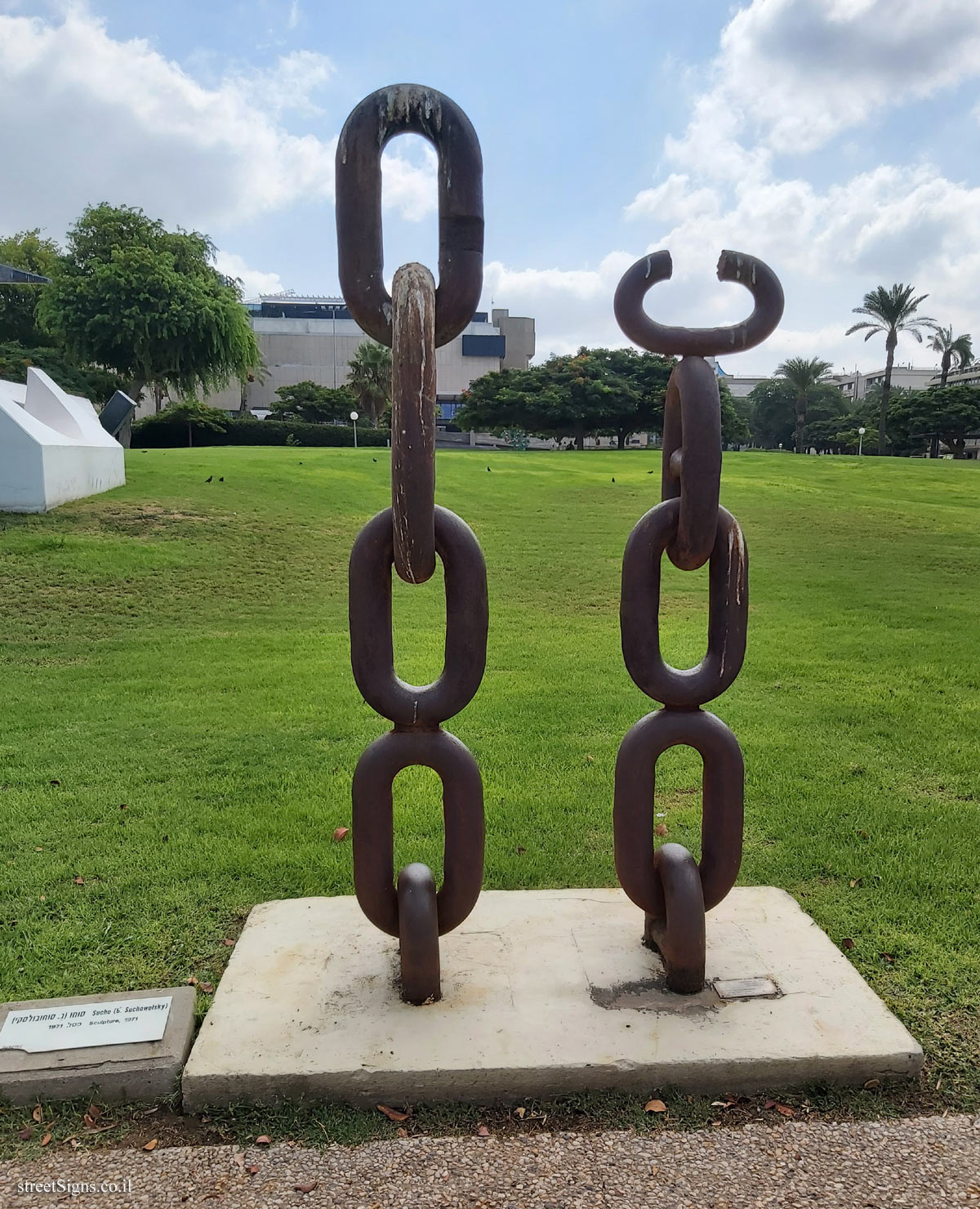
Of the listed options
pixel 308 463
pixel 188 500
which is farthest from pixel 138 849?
pixel 308 463

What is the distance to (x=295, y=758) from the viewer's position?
571 centimetres

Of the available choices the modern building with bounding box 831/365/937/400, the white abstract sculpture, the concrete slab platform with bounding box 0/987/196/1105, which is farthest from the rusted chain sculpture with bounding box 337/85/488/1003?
the modern building with bounding box 831/365/937/400

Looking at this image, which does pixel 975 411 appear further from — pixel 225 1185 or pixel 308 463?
pixel 225 1185

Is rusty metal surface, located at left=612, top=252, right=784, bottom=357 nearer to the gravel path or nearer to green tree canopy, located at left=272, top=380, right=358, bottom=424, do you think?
the gravel path

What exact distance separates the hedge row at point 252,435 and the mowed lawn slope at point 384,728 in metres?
25.7

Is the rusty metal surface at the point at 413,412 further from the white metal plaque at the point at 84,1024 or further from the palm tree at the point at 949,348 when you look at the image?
the palm tree at the point at 949,348

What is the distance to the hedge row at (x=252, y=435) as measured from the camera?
39.1 metres

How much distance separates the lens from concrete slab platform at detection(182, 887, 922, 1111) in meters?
2.63

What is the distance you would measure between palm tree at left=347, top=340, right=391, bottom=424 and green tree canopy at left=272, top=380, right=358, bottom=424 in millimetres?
995

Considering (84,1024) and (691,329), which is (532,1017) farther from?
(691,329)

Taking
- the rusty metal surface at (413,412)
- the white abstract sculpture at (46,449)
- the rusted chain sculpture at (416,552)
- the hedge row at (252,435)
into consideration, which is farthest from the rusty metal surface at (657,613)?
the hedge row at (252,435)

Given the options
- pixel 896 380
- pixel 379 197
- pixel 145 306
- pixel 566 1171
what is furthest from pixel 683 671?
pixel 896 380

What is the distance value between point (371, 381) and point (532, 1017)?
168 ft

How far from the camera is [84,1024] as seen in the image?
2.84 m
